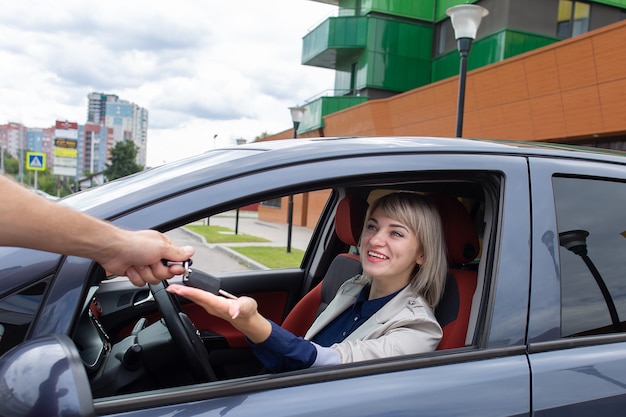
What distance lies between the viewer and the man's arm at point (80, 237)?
104cm

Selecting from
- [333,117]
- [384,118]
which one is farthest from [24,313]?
[333,117]

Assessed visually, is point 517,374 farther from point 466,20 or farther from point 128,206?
point 466,20

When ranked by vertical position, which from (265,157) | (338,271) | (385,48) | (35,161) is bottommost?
(338,271)

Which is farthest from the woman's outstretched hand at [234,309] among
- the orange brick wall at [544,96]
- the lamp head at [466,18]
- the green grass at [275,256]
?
the orange brick wall at [544,96]

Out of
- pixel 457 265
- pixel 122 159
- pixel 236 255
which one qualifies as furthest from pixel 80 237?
pixel 122 159

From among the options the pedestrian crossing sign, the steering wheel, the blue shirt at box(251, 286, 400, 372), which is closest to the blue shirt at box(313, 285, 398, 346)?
the steering wheel

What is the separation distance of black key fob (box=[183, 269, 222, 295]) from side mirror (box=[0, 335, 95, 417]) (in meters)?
0.31

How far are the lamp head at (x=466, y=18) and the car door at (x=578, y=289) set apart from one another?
5.83 meters

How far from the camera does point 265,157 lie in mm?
1382

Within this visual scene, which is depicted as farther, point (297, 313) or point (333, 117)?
point (333, 117)

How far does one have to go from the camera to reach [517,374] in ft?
4.41

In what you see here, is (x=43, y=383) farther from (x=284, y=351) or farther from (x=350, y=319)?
(x=350, y=319)

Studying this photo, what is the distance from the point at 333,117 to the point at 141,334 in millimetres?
21765

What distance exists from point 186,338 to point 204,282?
0.51 m
